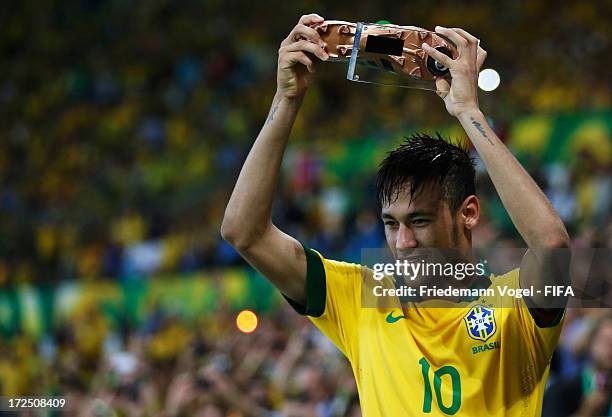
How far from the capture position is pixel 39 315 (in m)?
11.5

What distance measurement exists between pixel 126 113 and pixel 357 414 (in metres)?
9.28

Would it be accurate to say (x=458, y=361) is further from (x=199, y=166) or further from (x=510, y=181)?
(x=199, y=166)

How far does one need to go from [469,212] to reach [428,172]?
15cm

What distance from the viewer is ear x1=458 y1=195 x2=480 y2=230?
2.66m

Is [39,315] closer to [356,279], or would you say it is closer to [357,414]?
[357,414]

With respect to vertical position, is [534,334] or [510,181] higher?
[510,181]

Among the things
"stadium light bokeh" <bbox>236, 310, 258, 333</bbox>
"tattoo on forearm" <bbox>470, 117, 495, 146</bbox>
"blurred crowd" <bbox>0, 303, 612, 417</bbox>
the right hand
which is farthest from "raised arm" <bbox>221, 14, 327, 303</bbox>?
"stadium light bokeh" <bbox>236, 310, 258, 333</bbox>

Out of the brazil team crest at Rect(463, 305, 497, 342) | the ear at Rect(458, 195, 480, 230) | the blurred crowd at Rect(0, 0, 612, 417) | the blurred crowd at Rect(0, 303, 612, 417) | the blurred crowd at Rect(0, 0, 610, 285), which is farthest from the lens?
the blurred crowd at Rect(0, 0, 610, 285)

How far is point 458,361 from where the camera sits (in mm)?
2533

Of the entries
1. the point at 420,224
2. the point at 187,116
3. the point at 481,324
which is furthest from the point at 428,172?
the point at 187,116

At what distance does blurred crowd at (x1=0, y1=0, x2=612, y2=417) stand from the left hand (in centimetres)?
203

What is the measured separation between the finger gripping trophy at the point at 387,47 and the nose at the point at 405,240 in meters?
0.37

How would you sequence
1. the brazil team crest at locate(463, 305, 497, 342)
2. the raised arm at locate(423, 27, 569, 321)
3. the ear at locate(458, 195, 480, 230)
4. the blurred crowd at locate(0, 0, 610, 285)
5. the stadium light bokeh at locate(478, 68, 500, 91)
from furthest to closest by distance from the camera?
the blurred crowd at locate(0, 0, 610, 285) → the stadium light bokeh at locate(478, 68, 500, 91) → the ear at locate(458, 195, 480, 230) → the brazil team crest at locate(463, 305, 497, 342) → the raised arm at locate(423, 27, 569, 321)

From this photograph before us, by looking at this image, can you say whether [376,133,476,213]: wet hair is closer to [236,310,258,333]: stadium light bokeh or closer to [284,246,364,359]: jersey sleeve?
[284,246,364,359]: jersey sleeve
